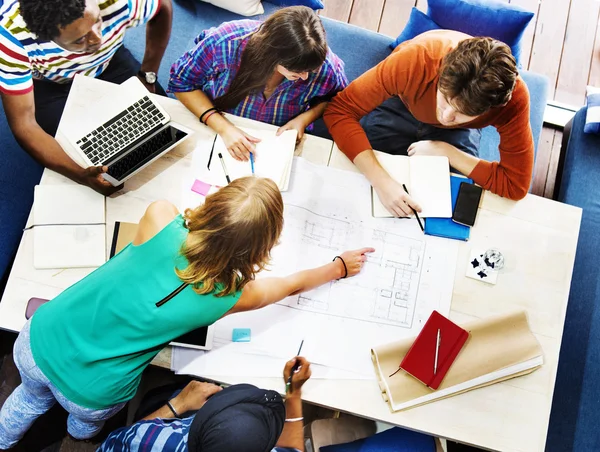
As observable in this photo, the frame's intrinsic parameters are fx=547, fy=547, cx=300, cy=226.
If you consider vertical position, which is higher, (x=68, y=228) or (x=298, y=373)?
(x=68, y=228)

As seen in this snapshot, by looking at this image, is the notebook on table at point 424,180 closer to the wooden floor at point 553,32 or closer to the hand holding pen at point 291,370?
the hand holding pen at point 291,370

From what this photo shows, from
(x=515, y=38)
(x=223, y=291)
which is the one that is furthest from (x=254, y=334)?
(x=515, y=38)

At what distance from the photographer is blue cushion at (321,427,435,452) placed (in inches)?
60.5

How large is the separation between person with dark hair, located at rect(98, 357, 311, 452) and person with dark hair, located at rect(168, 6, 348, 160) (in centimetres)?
66

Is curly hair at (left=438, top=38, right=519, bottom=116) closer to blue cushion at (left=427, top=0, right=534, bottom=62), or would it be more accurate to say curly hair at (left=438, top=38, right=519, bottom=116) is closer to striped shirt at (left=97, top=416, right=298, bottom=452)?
blue cushion at (left=427, top=0, right=534, bottom=62)

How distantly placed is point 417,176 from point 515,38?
0.80 metres

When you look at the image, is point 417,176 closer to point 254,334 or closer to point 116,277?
point 254,334

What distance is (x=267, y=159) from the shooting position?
1.55 metres

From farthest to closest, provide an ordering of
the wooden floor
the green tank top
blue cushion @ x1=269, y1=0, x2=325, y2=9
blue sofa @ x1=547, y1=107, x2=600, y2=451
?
the wooden floor, blue cushion @ x1=269, y1=0, x2=325, y2=9, blue sofa @ x1=547, y1=107, x2=600, y2=451, the green tank top

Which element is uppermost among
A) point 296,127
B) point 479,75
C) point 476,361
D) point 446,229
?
point 479,75

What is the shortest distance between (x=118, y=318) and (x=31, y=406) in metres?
0.59

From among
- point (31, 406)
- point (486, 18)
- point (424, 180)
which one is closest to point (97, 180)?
point (31, 406)

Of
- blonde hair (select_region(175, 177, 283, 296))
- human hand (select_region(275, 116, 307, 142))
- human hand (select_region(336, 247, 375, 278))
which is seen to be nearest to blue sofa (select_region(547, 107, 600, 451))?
human hand (select_region(336, 247, 375, 278))

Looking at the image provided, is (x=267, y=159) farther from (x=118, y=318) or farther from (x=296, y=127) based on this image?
(x=118, y=318)
